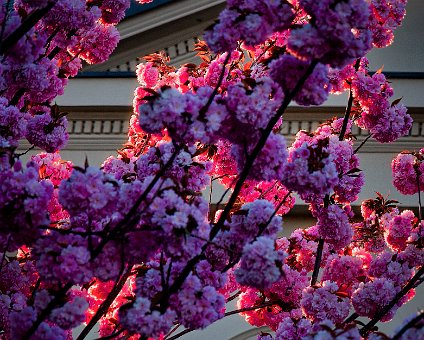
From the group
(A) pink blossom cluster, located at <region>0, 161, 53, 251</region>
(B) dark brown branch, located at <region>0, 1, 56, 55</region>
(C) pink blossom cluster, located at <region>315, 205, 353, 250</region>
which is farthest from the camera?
(C) pink blossom cluster, located at <region>315, 205, 353, 250</region>

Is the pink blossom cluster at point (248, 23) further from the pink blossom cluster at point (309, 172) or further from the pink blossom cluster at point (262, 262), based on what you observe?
the pink blossom cluster at point (262, 262)

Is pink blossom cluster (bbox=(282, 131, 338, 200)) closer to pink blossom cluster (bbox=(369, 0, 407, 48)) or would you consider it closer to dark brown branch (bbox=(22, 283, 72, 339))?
dark brown branch (bbox=(22, 283, 72, 339))

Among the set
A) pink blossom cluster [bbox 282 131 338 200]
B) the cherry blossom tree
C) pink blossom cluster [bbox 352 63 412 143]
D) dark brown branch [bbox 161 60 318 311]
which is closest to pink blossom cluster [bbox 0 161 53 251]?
the cherry blossom tree

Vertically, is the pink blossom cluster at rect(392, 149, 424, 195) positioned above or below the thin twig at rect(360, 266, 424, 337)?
above

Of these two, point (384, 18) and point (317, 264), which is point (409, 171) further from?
point (317, 264)

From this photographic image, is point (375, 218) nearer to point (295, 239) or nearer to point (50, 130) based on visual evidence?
point (295, 239)

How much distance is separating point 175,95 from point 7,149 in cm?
70

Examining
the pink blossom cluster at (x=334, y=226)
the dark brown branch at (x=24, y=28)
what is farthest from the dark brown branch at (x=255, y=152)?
the pink blossom cluster at (x=334, y=226)

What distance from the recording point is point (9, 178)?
127 inches

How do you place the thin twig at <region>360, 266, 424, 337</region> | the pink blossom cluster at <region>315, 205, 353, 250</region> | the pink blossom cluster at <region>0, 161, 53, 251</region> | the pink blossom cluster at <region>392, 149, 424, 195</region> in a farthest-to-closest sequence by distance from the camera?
1. the pink blossom cluster at <region>392, 149, 424, 195</region>
2. the pink blossom cluster at <region>315, 205, 353, 250</region>
3. the thin twig at <region>360, 266, 424, 337</region>
4. the pink blossom cluster at <region>0, 161, 53, 251</region>

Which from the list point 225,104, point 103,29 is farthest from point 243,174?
point 103,29

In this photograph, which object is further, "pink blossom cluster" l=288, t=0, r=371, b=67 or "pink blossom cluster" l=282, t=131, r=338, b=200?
"pink blossom cluster" l=282, t=131, r=338, b=200

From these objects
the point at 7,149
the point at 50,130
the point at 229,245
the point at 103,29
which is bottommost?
the point at 229,245

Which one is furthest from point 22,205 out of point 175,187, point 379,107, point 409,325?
point 379,107
